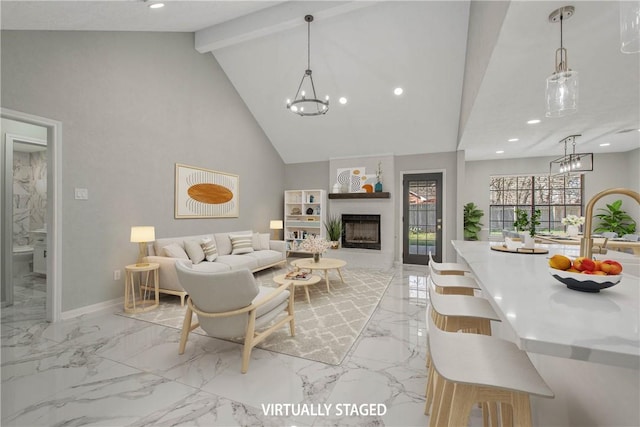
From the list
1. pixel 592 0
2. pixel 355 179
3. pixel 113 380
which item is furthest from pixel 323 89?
pixel 113 380

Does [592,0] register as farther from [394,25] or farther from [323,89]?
[323,89]

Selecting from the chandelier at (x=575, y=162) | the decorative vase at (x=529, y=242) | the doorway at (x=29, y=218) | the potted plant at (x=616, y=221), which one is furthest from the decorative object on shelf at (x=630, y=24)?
the potted plant at (x=616, y=221)

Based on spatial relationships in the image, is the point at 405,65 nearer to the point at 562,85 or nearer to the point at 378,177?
the point at 378,177

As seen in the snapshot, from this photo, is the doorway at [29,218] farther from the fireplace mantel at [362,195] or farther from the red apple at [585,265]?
the red apple at [585,265]

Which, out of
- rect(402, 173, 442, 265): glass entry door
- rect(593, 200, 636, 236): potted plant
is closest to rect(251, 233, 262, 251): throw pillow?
rect(402, 173, 442, 265): glass entry door

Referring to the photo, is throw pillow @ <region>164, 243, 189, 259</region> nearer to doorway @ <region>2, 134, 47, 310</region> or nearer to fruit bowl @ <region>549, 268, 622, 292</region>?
doorway @ <region>2, 134, 47, 310</region>

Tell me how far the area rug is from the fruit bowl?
166cm

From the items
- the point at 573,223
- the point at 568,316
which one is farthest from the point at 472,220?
the point at 568,316

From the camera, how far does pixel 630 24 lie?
1239 mm

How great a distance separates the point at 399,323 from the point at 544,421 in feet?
5.35

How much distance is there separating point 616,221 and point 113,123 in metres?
9.87

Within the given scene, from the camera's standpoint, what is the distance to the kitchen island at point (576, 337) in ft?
2.33

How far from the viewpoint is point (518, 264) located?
1.83 m

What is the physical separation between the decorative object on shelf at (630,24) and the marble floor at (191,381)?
208 centimetres
